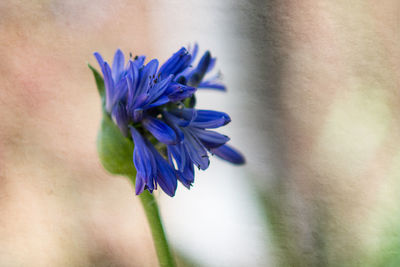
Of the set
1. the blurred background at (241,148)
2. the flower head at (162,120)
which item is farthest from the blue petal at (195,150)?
the blurred background at (241,148)

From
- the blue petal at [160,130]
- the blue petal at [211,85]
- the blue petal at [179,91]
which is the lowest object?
the blue petal at [160,130]

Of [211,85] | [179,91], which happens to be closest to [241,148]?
Result: [211,85]

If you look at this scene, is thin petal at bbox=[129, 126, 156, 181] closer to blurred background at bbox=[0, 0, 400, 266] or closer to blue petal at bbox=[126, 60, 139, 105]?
blue petal at bbox=[126, 60, 139, 105]

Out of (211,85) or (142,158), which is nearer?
(142,158)

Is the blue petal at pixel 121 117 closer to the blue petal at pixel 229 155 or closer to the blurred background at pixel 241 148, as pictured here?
the blue petal at pixel 229 155

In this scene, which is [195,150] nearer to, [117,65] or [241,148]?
[117,65]

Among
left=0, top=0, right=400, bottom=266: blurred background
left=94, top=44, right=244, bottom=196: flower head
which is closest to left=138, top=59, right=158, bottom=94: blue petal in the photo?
left=94, top=44, right=244, bottom=196: flower head
